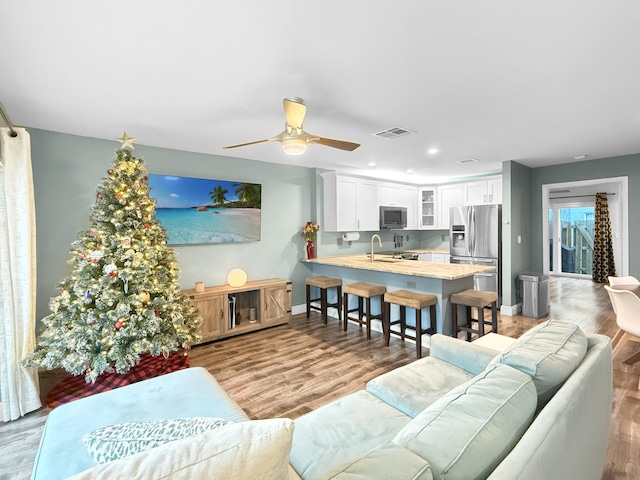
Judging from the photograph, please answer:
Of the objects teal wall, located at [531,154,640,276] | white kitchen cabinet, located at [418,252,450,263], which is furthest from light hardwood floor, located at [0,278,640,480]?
white kitchen cabinet, located at [418,252,450,263]

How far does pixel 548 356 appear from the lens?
140 cm

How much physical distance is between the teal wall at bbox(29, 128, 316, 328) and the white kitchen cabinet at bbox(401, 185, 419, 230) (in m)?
2.20

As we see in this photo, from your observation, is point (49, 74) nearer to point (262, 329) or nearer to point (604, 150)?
point (262, 329)

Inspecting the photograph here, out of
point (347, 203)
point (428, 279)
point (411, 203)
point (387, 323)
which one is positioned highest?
point (411, 203)

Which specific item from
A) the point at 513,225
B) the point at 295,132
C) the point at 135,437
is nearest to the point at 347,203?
the point at 513,225

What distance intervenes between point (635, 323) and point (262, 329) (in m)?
4.07

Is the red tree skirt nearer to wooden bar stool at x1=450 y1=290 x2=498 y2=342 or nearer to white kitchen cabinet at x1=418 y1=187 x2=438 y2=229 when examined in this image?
wooden bar stool at x1=450 y1=290 x2=498 y2=342

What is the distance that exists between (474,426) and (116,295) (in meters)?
2.83

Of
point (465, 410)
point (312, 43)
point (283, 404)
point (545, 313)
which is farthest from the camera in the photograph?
point (545, 313)

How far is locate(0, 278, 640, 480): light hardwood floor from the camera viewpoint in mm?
2137

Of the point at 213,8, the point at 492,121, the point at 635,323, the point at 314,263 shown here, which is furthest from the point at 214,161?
the point at 635,323

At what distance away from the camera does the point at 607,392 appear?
1.67 meters

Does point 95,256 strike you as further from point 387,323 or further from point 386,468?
point 387,323

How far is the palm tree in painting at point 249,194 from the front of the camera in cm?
454
